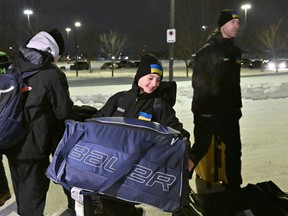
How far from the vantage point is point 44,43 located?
2873 millimetres

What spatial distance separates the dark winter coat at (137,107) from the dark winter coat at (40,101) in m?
0.38

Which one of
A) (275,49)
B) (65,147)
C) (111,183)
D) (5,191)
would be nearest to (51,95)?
(65,147)

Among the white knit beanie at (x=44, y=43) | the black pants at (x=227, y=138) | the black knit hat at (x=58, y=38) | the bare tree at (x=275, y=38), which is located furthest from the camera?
the bare tree at (x=275, y=38)

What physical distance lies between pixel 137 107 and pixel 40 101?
0.76 meters

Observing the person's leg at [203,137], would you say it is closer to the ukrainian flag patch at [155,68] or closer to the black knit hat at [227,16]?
the black knit hat at [227,16]

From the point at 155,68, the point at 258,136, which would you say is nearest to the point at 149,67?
the point at 155,68

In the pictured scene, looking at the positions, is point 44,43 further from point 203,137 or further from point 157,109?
point 203,137

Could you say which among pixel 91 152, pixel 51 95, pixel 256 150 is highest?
pixel 51 95

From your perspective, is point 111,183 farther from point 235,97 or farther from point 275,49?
point 275,49

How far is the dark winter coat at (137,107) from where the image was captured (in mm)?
2625

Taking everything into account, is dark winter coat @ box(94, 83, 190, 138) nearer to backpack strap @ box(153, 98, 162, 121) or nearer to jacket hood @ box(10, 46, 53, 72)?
backpack strap @ box(153, 98, 162, 121)

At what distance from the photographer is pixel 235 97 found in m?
3.76

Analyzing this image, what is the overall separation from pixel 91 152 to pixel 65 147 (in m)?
0.19

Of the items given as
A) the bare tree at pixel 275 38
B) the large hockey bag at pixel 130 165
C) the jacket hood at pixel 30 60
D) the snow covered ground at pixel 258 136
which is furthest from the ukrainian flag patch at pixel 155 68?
the bare tree at pixel 275 38
